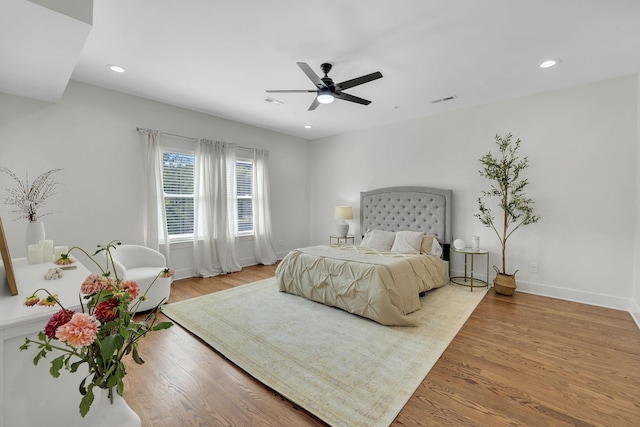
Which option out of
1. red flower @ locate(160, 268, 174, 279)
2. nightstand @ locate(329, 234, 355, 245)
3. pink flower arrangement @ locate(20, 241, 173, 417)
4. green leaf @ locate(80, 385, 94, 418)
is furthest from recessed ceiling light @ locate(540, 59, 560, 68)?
green leaf @ locate(80, 385, 94, 418)

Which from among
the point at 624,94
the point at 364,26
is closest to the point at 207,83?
the point at 364,26

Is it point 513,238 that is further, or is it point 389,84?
point 513,238

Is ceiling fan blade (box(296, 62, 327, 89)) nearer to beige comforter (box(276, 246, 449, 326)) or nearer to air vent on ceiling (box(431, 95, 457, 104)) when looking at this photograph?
beige comforter (box(276, 246, 449, 326))

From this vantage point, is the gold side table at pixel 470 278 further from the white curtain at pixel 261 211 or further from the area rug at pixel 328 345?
the white curtain at pixel 261 211

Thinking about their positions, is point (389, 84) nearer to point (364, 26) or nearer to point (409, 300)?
point (364, 26)

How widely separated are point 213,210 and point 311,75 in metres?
3.13

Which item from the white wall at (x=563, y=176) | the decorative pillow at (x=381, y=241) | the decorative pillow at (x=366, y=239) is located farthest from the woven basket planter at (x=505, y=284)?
the decorative pillow at (x=366, y=239)

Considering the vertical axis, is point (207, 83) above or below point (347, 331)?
above

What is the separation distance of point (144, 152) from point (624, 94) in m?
6.48

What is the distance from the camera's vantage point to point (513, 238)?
4.03 m

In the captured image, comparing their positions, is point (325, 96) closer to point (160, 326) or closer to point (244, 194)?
point (160, 326)

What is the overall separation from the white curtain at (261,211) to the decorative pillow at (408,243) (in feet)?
8.73

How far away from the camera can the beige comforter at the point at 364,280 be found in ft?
9.44

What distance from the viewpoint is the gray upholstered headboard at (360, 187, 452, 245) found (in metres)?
4.49
